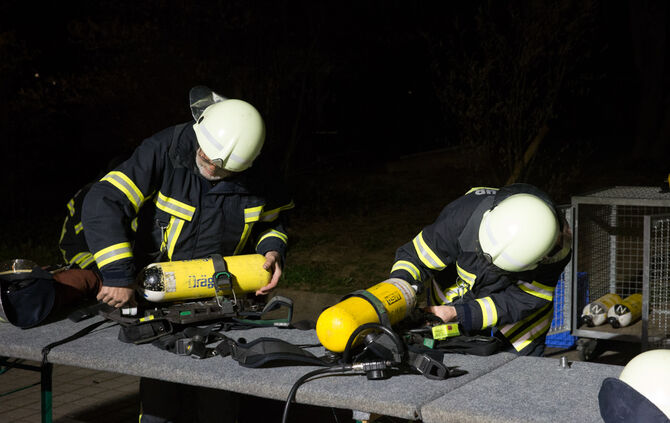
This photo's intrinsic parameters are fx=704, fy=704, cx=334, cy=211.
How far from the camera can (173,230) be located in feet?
11.0

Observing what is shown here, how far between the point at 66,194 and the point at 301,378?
587 inches

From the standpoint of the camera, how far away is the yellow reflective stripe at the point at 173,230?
3.35 meters

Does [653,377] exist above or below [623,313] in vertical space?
above

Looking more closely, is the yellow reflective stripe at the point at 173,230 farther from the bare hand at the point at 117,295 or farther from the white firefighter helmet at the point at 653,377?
the white firefighter helmet at the point at 653,377

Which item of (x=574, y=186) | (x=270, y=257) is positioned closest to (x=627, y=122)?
(x=574, y=186)

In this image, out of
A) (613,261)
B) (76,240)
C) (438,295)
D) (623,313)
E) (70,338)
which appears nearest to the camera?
(70,338)

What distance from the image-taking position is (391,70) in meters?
20.1

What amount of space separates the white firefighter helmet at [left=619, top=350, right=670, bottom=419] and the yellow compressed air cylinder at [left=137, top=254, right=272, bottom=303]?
180 centimetres

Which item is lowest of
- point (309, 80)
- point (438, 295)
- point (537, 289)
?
point (438, 295)

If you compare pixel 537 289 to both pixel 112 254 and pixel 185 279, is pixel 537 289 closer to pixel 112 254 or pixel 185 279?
Result: pixel 185 279

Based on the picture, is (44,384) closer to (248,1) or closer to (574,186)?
(248,1)

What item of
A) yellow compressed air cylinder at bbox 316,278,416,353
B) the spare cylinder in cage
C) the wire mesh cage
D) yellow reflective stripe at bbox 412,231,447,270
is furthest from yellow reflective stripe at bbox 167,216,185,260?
the spare cylinder in cage

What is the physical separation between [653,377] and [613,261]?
4074mm

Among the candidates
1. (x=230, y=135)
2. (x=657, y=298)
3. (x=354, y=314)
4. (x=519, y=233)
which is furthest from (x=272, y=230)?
(x=657, y=298)
